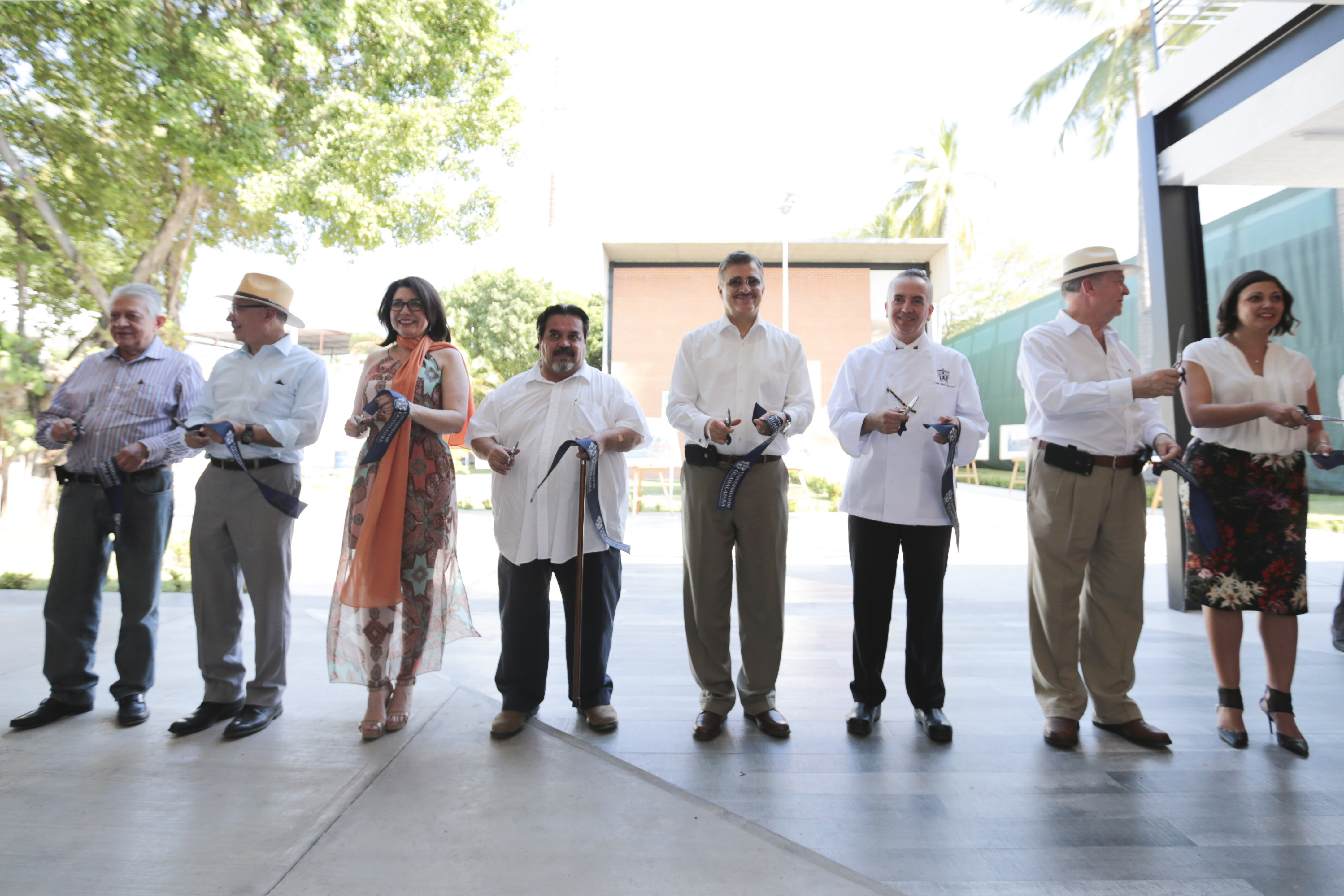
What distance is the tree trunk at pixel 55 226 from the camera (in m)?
6.22

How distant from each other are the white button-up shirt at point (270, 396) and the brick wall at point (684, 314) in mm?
13905

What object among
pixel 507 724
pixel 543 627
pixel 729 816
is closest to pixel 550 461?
pixel 543 627

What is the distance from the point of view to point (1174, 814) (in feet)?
7.64

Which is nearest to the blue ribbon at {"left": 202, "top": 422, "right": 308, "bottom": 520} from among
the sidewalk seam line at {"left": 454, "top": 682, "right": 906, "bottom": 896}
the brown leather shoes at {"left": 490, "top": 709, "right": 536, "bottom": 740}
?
the brown leather shoes at {"left": 490, "top": 709, "right": 536, "bottom": 740}

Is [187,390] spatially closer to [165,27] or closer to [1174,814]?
[1174,814]

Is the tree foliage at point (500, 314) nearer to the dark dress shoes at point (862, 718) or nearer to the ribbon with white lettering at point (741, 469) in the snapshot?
the ribbon with white lettering at point (741, 469)

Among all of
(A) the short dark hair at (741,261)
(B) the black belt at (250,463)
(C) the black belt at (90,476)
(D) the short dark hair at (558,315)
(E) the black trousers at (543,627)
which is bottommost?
(E) the black trousers at (543,627)

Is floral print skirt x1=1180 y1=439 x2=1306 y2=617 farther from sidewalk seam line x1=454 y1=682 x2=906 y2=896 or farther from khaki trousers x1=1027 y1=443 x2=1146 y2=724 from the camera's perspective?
sidewalk seam line x1=454 y1=682 x2=906 y2=896

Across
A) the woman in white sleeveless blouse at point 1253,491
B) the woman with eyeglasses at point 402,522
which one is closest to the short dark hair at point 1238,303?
the woman in white sleeveless blouse at point 1253,491

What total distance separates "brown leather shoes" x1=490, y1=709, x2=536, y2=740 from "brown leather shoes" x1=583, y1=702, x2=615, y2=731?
0.24m

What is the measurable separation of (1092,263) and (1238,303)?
570 mm

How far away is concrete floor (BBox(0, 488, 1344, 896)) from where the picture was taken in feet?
6.53

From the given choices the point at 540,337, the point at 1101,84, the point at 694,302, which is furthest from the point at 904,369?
the point at 1101,84

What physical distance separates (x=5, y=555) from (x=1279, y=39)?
9.93 m
